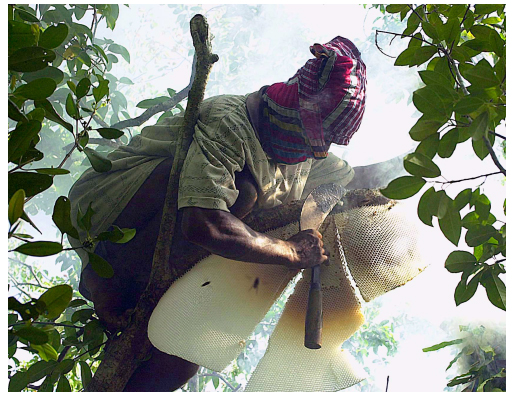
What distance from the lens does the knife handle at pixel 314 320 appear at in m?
0.74

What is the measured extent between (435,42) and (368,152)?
12.1 inches

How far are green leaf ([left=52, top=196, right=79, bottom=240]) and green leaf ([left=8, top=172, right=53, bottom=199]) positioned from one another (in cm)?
6

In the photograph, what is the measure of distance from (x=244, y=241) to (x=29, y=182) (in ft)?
1.05

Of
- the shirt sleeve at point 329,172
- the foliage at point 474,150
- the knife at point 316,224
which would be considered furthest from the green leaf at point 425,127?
the shirt sleeve at point 329,172

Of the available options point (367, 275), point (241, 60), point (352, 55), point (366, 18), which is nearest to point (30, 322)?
point (367, 275)

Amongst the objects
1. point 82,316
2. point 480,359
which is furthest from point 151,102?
point 480,359

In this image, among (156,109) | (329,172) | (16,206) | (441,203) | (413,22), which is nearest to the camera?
(16,206)

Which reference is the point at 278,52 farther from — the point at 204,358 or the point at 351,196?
→ the point at 204,358

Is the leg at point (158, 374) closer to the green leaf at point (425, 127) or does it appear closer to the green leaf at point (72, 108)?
the green leaf at point (72, 108)

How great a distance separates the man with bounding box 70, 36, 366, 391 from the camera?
2.43 feet

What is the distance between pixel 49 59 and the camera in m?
0.55

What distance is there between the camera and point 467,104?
1.82 ft

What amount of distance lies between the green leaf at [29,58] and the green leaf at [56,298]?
25 centimetres

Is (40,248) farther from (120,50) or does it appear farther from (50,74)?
(120,50)
